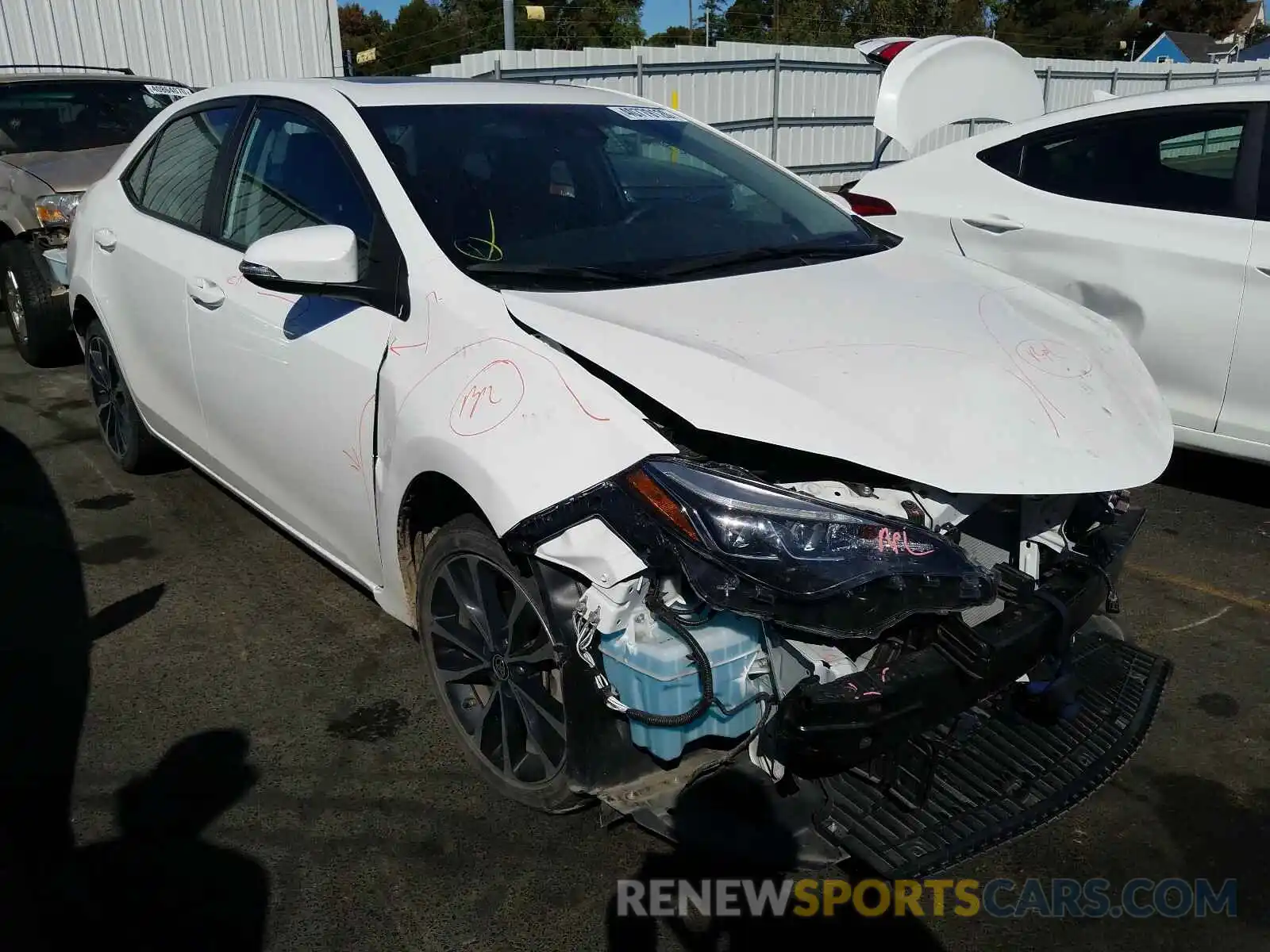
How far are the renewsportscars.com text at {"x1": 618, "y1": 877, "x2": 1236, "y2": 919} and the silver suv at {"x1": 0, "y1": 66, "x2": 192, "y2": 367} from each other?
5210 mm

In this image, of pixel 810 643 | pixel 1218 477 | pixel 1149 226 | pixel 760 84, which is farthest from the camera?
pixel 760 84

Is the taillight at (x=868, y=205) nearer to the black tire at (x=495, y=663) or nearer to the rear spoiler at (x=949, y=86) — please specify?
the rear spoiler at (x=949, y=86)

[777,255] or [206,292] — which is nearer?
[777,255]

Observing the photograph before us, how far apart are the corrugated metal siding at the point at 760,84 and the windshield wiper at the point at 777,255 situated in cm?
903

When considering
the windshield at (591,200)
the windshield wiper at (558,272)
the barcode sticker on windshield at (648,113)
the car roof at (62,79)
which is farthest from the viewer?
the car roof at (62,79)

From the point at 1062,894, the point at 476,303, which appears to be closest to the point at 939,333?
the point at 476,303

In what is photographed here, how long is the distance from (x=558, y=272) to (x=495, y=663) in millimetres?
1003

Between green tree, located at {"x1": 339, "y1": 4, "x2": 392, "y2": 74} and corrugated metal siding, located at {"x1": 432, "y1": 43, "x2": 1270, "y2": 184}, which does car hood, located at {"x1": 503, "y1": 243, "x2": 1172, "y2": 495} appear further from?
green tree, located at {"x1": 339, "y1": 4, "x2": 392, "y2": 74}

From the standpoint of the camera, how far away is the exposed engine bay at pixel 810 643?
2.10 meters

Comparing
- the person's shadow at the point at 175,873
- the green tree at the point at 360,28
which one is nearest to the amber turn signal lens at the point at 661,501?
the person's shadow at the point at 175,873

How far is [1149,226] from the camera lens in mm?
4461

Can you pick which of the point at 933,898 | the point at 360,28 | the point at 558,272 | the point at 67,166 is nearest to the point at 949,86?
the point at 558,272

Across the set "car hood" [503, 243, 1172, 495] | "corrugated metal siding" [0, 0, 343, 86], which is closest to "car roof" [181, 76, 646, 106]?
"car hood" [503, 243, 1172, 495]

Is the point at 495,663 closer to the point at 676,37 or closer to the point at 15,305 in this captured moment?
the point at 15,305
